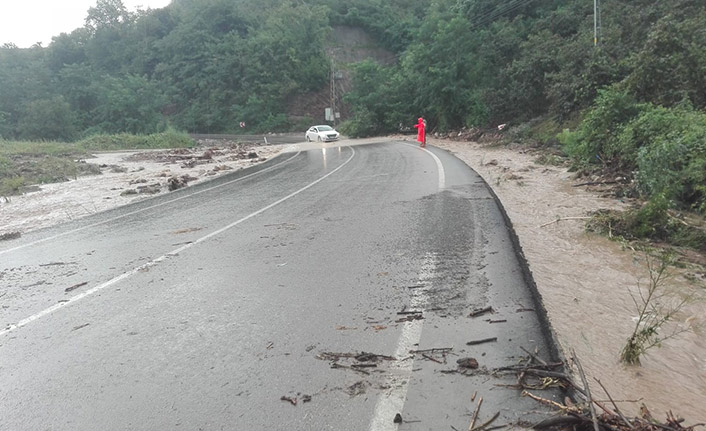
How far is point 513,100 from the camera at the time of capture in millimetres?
29469

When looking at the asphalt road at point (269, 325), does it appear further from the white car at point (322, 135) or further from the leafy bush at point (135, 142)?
the leafy bush at point (135, 142)

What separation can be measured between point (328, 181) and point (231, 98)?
204ft

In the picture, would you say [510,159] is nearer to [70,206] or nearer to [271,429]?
[70,206]

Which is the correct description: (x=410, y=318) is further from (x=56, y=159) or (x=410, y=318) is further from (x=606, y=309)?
(x=56, y=159)

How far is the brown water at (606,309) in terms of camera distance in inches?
117

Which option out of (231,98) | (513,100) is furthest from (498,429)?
(231,98)

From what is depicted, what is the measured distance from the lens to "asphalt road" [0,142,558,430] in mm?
3010

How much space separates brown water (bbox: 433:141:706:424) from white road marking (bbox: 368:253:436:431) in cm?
112

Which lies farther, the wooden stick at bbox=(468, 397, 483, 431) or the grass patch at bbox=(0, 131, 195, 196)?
the grass patch at bbox=(0, 131, 195, 196)

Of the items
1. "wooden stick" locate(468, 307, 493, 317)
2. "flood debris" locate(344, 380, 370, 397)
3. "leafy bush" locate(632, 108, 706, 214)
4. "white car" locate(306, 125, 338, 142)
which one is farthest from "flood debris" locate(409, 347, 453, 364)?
"white car" locate(306, 125, 338, 142)

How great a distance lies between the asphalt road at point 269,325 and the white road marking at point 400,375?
0.01 metres

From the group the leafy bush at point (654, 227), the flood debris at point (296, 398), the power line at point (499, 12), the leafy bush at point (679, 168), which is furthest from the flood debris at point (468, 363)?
the power line at point (499, 12)

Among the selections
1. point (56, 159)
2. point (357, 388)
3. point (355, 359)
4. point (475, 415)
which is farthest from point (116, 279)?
point (56, 159)

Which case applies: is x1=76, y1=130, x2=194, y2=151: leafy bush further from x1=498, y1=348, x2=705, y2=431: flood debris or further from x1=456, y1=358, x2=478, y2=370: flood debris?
x1=498, y1=348, x2=705, y2=431: flood debris
